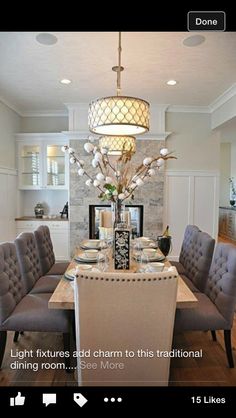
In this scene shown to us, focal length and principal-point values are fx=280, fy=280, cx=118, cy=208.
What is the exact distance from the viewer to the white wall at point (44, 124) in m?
4.93

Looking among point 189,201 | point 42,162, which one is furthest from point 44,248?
point 189,201

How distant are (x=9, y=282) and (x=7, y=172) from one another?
294cm

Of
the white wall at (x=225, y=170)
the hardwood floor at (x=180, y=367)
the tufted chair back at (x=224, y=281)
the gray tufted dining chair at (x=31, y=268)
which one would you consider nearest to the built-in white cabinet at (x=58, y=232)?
the gray tufted dining chair at (x=31, y=268)

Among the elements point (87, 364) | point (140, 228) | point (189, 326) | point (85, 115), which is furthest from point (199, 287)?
point (85, 115)

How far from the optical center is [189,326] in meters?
1.80

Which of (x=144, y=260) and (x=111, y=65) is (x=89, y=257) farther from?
(x=111, y=65)

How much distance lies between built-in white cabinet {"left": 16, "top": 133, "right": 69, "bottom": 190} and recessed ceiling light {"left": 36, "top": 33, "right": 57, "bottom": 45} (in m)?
2.29

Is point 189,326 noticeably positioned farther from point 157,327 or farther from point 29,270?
point 29,270

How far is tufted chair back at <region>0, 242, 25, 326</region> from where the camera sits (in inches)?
68.5

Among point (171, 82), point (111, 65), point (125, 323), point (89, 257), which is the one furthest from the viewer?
point (171, 82)

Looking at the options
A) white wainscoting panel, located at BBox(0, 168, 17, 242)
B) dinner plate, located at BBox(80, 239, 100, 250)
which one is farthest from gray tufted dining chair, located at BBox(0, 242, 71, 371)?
white wainscoting panel, located at BBox(0, 168, 17, 242)

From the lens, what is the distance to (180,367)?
177 centimetres
